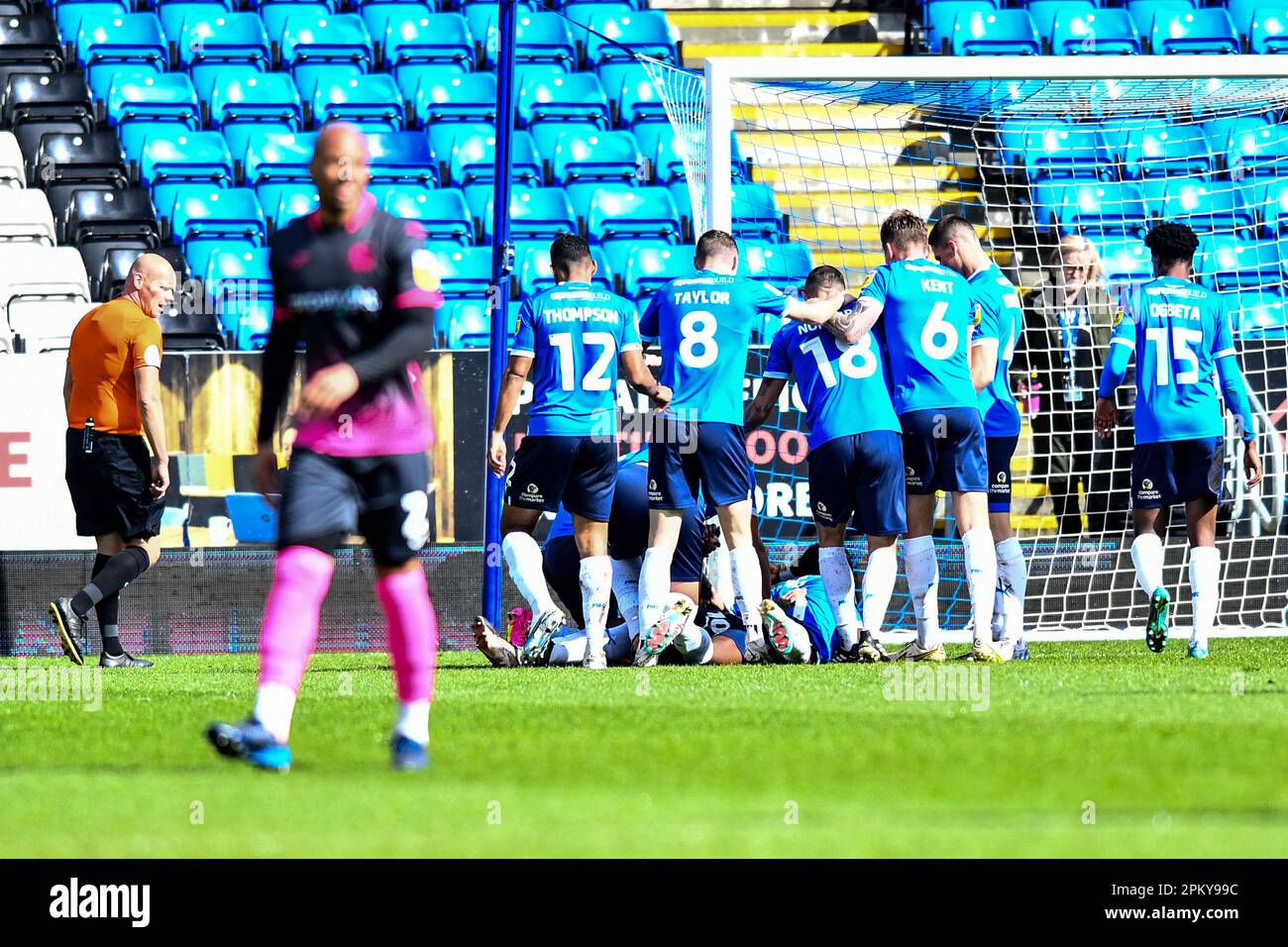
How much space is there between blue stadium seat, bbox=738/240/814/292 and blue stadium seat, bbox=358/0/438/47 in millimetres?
5779

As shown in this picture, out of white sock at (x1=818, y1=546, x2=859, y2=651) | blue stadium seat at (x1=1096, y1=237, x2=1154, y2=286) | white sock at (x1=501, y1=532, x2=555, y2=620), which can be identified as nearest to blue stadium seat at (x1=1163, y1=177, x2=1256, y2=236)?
blue stadium seat at (x1=1096, y1=237, x2=1154, y2=286)

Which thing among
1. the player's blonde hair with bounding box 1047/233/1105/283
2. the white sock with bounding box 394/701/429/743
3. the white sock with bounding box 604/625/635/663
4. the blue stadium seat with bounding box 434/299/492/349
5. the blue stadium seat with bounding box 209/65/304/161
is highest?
the blue stadium seat with bounding box 209/65/304/161

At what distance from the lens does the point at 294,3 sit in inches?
684

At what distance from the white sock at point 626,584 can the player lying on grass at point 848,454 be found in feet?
3.51

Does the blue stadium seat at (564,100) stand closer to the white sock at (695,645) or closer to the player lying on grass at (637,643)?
the player lying on grass at (637,643)

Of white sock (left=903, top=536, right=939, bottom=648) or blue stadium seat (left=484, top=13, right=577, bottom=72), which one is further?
blue stadium seat (left=484, top=13, right=577, bottom=72)

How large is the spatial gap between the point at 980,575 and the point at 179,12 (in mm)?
11415

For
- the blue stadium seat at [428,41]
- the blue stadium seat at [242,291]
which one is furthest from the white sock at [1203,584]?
the blue stadium seat at [428,41]

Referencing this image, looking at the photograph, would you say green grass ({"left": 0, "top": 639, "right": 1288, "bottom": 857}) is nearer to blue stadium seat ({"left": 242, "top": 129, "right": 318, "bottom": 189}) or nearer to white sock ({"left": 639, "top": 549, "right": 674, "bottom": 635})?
white sock ({"left": 639, "top": 549, "right": 674, "bottom": 635})

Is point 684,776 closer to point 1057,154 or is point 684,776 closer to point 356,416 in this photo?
point 356,416

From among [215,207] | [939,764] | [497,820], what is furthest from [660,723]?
[215,207]

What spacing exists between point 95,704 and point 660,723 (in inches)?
98.6

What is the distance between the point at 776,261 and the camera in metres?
13.4

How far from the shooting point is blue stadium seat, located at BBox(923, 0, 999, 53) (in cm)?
1727
